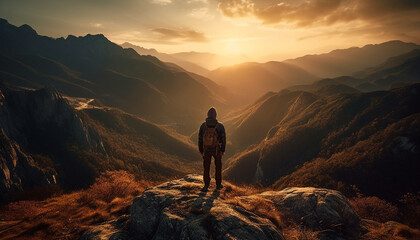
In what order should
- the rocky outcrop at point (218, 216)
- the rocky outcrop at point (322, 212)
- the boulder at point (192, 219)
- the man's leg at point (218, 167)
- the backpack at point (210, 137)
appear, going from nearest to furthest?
the boulder at point (192, 219), the rocky outcrop at point (218, 216), the rocky outcrop at point (322, 212), the backpack at point (210, 137), the man's leg at point (218, 167)

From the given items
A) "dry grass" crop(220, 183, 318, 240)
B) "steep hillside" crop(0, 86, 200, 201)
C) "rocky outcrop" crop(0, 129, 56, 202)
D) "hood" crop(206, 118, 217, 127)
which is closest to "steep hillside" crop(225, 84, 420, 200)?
"steep hillside" crop(0, 86, 200, 201)

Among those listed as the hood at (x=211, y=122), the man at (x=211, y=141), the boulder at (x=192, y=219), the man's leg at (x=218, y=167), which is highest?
the hood at (x=211, y=122)

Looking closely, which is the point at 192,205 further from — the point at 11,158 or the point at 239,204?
the point at 11,158

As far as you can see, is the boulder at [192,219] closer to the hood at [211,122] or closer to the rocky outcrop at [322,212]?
the rocky outcrop at [322,212]

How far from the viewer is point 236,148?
4754 inches

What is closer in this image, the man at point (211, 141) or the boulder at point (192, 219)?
the boulder at point (192, 219)

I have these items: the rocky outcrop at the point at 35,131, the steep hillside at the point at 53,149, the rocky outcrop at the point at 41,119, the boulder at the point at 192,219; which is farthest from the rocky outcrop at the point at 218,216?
the rocky outcrop at the point at 41,119

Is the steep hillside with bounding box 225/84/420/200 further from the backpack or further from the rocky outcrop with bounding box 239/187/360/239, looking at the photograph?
the backpack

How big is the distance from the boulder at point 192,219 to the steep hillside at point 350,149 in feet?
128

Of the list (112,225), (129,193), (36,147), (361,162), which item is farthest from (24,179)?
(361,162)

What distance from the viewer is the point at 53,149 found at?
63000mm

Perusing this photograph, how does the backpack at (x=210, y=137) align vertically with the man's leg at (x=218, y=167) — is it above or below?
above

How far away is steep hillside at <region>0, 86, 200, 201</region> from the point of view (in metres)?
41.7

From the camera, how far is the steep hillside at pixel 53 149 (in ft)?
137
